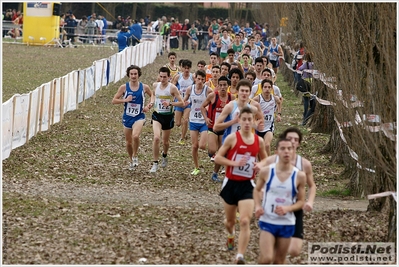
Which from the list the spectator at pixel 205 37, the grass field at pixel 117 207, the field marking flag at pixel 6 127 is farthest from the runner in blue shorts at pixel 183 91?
the spectator at pixel 205 37

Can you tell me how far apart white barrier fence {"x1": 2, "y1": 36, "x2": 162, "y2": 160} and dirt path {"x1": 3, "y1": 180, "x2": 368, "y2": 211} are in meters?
1.73

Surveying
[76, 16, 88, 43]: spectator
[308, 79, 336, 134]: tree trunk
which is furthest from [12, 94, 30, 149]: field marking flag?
[76, 16, 88, 43]: spectator

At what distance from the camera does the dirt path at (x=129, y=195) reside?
45.2 ft

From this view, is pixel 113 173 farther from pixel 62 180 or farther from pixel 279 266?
pixel 279 266

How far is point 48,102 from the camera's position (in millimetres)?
20500

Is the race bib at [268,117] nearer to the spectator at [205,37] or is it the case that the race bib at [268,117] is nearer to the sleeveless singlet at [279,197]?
the sleeveless singlet at [279,197]

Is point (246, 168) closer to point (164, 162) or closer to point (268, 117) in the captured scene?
point (268, 117)

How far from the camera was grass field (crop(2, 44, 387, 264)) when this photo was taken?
35.2ft

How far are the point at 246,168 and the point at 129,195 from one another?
4.33m

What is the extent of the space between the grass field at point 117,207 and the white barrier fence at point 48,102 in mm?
311

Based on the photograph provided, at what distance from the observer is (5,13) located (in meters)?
65.7

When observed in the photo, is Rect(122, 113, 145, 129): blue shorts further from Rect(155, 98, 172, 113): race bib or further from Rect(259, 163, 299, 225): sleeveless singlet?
Rect(259, 163, 299, 225): sleeveless singlet

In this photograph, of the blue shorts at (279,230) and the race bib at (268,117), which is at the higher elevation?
the race bib at (268,117)

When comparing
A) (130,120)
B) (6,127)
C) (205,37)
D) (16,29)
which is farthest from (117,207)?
(205,37)
